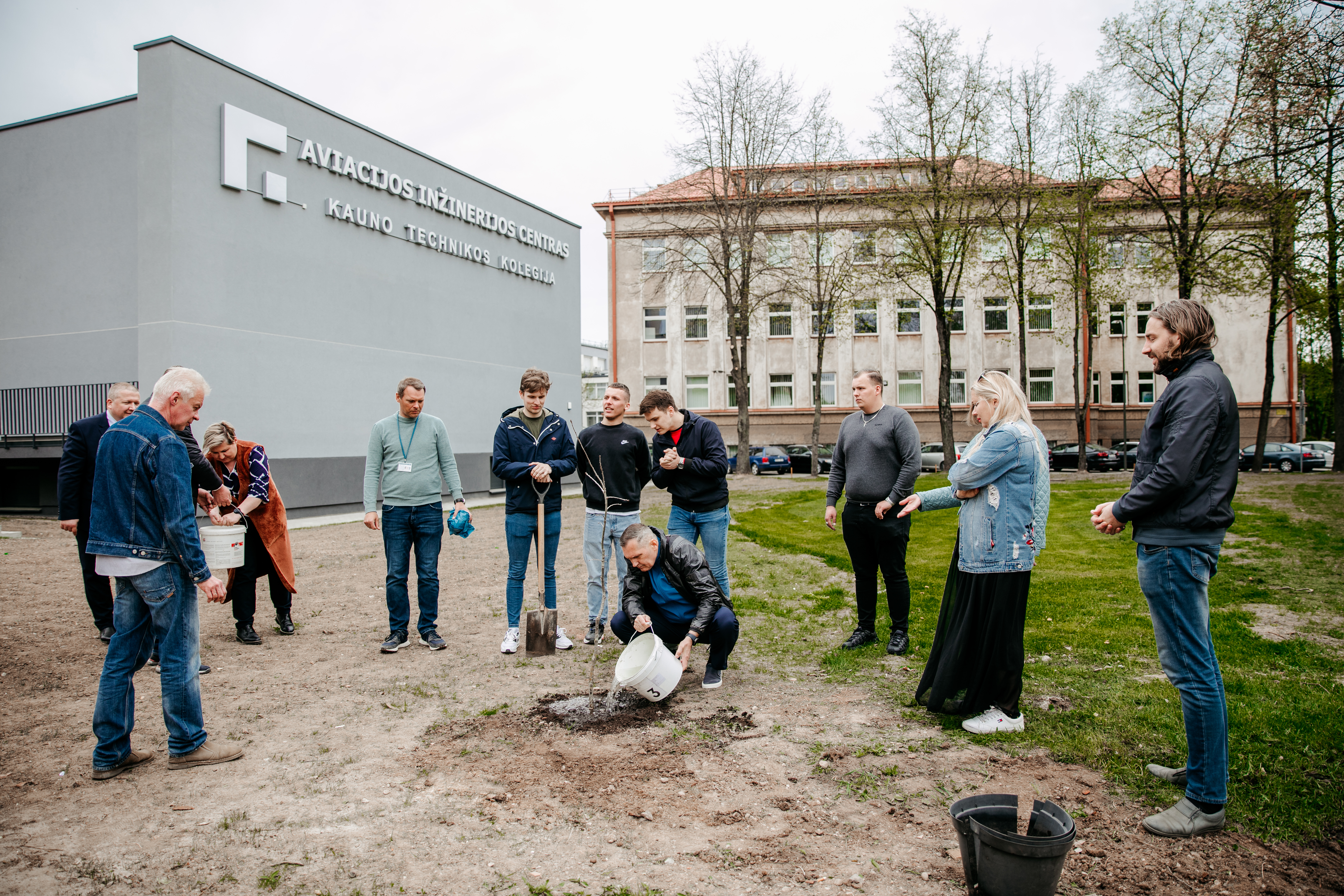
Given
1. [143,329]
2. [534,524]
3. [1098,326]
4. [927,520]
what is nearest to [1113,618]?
[534,524]

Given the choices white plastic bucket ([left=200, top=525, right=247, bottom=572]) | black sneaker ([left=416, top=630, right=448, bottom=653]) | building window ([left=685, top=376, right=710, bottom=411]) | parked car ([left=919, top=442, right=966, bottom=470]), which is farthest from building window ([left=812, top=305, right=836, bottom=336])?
white plastic bucket ([left=200, top=525, right=247, bottom=572])

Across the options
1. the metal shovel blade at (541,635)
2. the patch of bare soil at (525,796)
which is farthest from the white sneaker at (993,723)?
the metal shovel blade at (541,635)

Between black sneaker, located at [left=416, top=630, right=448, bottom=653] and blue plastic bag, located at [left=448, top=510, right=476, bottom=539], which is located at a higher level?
blue plastic bag, located at [left=448, top=510, right=476, bottom=539]

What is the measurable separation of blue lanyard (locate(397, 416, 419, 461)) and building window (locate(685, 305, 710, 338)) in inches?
1277

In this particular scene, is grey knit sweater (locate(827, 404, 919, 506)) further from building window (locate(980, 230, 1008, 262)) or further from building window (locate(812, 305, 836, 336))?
building window (locate(812, 305, 836, 336))

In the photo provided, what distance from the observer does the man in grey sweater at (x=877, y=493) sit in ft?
17.4

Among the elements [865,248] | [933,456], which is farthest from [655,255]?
[933,456]

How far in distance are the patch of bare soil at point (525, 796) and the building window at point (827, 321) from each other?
969 inches

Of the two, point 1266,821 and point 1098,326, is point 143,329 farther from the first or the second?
point 1098,326

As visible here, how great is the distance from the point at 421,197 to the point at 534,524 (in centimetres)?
1668

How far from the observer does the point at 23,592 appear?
816 cm

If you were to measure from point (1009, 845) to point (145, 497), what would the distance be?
12.3ft

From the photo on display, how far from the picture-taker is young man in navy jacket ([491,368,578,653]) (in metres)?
5.78

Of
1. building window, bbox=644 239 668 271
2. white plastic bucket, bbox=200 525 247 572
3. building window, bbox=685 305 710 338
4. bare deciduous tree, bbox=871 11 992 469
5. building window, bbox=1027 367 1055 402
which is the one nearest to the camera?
white plastic bucket, bbox=200 525 247 572
